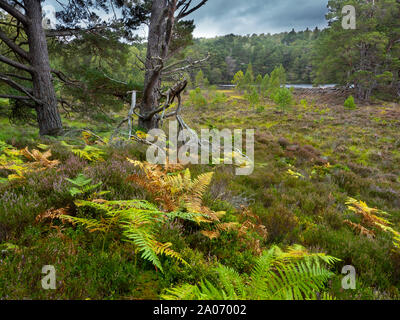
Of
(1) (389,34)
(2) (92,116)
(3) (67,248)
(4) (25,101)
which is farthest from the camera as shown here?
(1) (389,34)

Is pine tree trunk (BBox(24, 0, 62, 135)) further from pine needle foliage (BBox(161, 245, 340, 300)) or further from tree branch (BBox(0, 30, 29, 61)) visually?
pine needle foliage (BBox(161, 245, 340, 300))

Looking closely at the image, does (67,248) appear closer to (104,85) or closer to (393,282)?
(393,282)

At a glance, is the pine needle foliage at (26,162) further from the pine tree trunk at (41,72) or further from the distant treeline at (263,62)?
the distant treeline at (263,62)

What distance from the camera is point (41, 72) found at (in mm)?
5691

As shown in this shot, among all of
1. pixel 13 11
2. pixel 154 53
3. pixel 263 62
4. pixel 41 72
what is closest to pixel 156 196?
pixel 154 53

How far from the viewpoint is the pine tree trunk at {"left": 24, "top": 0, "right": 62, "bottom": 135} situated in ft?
17.9

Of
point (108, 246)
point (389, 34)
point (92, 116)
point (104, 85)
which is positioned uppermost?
point (389, 34)

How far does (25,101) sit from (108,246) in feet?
22.5

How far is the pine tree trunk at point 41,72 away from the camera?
545cm

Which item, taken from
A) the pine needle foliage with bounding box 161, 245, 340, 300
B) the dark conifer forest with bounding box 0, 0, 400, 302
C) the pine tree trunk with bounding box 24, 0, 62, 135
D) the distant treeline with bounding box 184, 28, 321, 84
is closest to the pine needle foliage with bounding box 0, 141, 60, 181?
the dark conifer forest with bounding box 0, 0, 400, 302

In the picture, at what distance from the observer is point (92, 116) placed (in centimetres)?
748

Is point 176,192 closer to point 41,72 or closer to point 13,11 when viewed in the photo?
point 41,72

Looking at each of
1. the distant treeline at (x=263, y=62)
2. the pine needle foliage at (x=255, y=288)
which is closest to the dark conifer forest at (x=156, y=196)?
the pine needle foliage at (x=255, y=288)
